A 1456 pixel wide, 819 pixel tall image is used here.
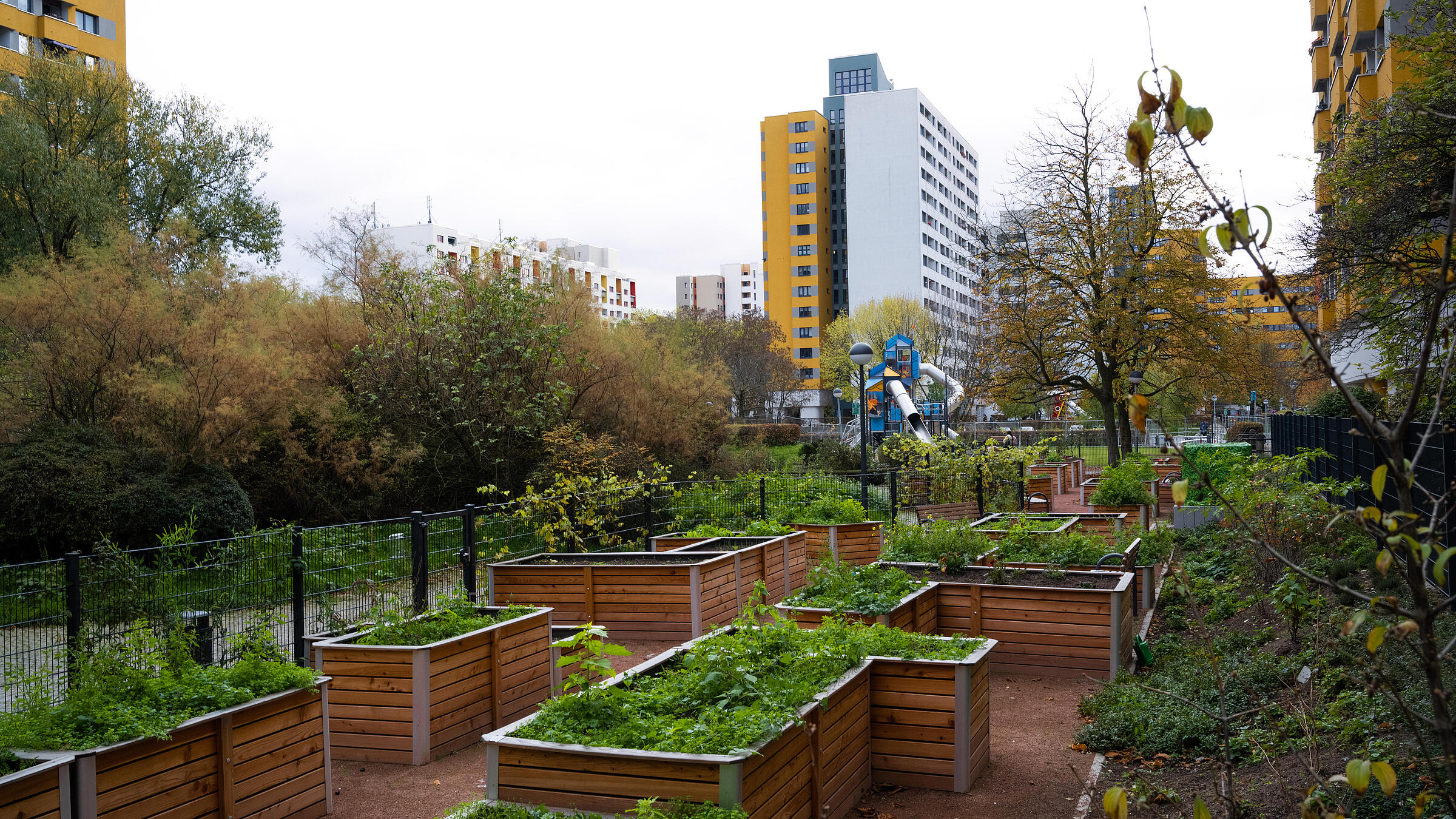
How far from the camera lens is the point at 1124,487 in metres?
15.1

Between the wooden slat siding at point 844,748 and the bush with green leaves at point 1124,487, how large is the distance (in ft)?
34.9

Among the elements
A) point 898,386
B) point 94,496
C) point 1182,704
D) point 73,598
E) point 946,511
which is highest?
point 898,386

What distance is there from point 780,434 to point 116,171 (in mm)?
28151

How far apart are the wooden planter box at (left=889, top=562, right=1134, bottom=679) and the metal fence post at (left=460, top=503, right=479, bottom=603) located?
4403mm

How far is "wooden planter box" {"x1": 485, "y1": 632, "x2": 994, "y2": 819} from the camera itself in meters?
4.06

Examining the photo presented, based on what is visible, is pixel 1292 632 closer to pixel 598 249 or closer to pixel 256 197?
pixel 256 197

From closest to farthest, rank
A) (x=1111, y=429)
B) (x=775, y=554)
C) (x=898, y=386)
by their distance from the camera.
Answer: (x=775, y=554)
(x=1111, y=429)
(x=898, y=386)

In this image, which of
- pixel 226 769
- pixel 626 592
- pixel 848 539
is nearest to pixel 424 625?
pixel 226 769

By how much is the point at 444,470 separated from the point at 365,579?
35.2 ft

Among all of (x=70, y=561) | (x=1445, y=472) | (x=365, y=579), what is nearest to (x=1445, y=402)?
(x=1445, y=472)

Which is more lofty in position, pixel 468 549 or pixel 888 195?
pixel 888 195

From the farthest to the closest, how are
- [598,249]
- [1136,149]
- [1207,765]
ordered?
[598,249], [1207,765], [1136,149]

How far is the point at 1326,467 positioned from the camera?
17.3m

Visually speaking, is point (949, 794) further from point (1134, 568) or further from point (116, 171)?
point (116, 171)
